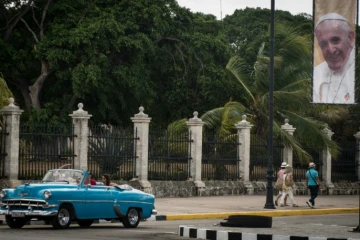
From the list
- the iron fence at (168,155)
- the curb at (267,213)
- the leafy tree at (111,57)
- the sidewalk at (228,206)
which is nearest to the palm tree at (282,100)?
the sidewalk at (228,206)

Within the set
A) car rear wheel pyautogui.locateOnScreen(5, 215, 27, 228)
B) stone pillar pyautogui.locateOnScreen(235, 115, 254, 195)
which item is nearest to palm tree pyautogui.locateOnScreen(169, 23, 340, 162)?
stone pillar pyautogui.locateOnScreen(235, 115, 254, 195)

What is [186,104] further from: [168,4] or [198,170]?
[198,170]

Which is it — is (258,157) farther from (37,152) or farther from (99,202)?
(99,202)

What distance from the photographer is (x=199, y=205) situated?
104 ft

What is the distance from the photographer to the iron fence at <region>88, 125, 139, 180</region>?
32.8 metres

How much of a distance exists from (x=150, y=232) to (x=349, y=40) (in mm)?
11525

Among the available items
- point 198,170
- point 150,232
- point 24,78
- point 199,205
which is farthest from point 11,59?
point 150,232

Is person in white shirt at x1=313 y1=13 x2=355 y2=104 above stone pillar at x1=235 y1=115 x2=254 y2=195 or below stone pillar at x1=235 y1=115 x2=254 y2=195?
above

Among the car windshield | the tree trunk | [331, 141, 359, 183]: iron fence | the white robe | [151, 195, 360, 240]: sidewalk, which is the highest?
the tree trunk

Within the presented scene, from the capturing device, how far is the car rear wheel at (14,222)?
21.0 metres

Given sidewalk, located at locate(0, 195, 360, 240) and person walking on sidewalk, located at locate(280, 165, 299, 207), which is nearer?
sidewalk, located at locate(0, 195, 360, 240)

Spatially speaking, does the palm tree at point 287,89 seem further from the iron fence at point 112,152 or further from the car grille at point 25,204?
the car grille at point 25,204

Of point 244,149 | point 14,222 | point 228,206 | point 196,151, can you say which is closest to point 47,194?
point 14,222

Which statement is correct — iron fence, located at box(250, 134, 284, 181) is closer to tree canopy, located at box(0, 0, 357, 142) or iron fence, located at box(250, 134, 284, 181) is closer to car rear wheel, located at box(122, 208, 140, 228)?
tree canopy, located at box(0, 0, 357, 142)
